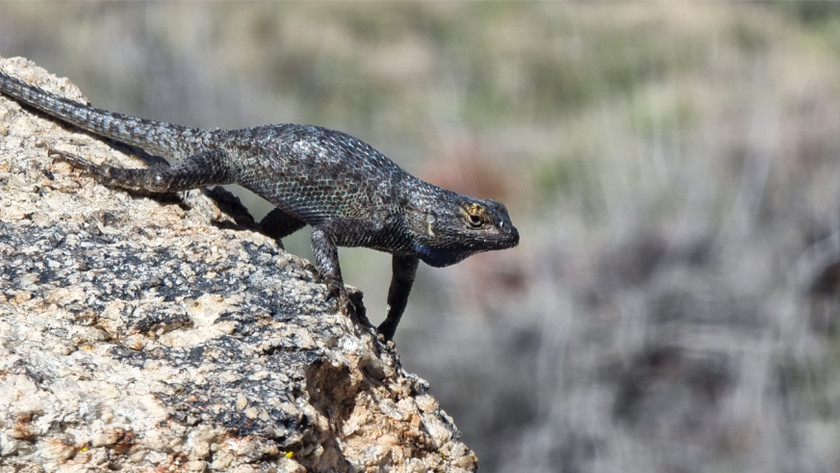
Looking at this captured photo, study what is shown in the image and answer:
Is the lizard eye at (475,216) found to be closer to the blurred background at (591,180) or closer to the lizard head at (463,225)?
the lizard head at (463,225)

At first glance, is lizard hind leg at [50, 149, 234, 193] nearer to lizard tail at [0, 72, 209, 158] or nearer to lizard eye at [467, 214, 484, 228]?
lizard tail at [0, 72, 209, 158]

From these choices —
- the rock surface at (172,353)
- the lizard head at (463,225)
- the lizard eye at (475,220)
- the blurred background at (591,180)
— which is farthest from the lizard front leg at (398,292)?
the blurred background at (591,180)

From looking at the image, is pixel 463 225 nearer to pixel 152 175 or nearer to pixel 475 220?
pixel 475 220

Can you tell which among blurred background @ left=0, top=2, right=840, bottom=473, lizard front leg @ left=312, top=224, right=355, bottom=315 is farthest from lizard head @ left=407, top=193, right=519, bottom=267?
blurred background @ left=0, top=2, right=840, bottom=473

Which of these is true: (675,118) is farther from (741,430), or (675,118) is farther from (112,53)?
(112,53)

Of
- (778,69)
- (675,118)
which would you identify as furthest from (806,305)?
(778,69)

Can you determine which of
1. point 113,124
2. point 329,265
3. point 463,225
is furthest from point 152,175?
point 463,225
